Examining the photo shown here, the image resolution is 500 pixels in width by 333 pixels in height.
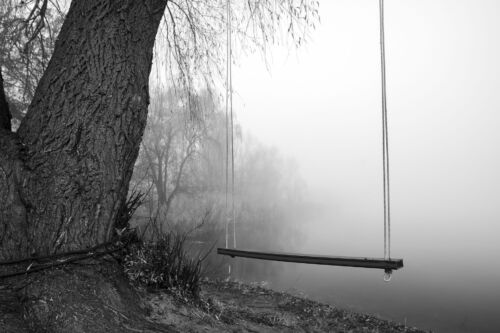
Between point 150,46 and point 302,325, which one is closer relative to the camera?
point 150,46

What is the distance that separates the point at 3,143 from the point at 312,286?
975cm

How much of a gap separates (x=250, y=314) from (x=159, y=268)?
37.1 inches

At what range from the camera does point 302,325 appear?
3076mm

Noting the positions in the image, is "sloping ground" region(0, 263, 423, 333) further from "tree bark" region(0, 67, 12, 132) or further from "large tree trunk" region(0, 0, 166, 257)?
"tree bark" region(0, 67, 12, 132)

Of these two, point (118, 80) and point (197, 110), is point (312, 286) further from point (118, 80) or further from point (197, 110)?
point (118, 80)

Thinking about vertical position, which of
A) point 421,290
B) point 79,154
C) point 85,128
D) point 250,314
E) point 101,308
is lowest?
point 421,290

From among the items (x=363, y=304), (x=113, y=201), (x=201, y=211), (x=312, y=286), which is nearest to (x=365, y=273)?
(x=312, y=286)

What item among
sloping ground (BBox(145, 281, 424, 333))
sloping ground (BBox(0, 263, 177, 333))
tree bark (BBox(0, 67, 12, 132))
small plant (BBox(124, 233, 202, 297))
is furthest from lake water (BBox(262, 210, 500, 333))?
tree bark (BBox(0, 67, 12, 132))

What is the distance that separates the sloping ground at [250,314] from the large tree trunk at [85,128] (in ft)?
1.83

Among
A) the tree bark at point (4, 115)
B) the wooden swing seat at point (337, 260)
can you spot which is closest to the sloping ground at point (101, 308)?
the wooden swing seat at point (337, 260)

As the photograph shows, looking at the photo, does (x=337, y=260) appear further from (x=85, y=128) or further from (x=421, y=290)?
(x=421, y=290)

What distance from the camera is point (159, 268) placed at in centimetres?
235

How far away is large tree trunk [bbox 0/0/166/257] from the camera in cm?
180

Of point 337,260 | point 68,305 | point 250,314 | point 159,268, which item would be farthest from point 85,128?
point 250,314
